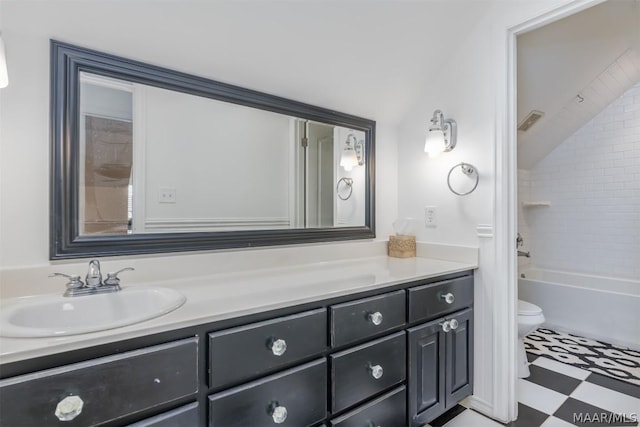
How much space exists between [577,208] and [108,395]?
3760mm

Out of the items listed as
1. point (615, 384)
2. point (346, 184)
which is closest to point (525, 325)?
point (615, 384)

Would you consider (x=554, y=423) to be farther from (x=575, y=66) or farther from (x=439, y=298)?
(x=575, y=66)

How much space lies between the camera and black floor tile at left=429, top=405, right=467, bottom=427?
164cm

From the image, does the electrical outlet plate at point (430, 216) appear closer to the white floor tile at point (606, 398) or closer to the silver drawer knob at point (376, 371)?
the silver drawer knob at point (376, 371)

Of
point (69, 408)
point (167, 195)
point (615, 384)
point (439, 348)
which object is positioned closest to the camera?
point (69, 408)

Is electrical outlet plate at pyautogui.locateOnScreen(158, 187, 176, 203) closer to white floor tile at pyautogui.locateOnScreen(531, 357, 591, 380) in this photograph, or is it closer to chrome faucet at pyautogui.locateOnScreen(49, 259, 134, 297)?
chrome faucet at pyautogui.locateOnScreen(49, 259, 134, 297)

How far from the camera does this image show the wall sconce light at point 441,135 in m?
1.86

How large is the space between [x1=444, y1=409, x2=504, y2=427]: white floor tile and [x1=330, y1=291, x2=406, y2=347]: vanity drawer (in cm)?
72

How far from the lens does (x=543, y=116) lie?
8.79 feet

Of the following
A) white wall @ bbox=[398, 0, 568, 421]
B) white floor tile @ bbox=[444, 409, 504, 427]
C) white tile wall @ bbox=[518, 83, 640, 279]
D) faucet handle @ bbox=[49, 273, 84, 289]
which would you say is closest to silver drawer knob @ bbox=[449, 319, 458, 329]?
white wall @ bbox=[398, 0, 568, 421]

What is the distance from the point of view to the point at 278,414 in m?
1.00

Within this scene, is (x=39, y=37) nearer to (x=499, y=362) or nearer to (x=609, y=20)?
(x=499, y=362)

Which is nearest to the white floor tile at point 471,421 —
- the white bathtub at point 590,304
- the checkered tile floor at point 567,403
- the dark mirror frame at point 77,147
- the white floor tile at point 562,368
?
the checkered tile floor at point 567,403

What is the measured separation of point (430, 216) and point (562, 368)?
1396 millimetres
